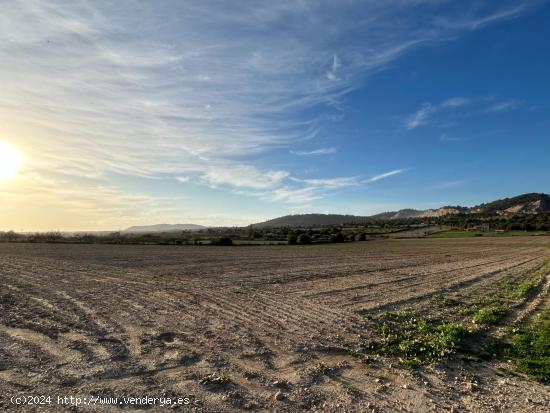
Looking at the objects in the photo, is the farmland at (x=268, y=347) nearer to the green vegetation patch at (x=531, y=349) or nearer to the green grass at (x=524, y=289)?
the green vegetation patch at (x=531, y=349)

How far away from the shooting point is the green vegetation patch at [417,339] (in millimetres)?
9750

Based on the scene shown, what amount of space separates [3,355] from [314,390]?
6533 millimetres

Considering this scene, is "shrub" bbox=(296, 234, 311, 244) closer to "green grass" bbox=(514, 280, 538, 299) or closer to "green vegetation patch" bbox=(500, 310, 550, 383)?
"green grass" bbox=(514, 280, 538, 299)

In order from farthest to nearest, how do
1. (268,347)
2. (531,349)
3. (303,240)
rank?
(303,240) → (531,349) → (268,347)

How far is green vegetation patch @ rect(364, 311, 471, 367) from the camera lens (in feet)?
32.0

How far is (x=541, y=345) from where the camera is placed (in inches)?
413

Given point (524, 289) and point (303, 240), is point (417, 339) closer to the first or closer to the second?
point (524, 289)

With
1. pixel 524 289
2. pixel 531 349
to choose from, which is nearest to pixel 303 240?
pixel 524 289

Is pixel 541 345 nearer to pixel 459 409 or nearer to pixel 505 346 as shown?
pixel 505 346

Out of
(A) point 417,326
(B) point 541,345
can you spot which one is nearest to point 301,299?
(A) point 417,326

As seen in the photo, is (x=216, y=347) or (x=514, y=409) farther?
(x=216, y=347)

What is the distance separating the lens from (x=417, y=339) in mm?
10961

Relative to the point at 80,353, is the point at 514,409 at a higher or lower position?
lower

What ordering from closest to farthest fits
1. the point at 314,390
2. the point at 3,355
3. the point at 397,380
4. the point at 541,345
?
the point at 314,390, the point at 397,380, the point at 3,355, the point at 541,345
